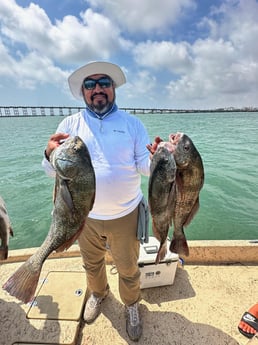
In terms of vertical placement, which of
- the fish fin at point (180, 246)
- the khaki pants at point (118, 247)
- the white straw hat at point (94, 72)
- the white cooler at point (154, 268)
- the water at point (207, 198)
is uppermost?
the white straw hat at point (94, 72)

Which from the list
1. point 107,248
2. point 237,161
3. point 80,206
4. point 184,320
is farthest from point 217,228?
point 237,161

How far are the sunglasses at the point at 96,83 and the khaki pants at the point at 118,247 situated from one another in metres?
1.45

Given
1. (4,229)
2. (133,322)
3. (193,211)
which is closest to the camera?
(193,211)

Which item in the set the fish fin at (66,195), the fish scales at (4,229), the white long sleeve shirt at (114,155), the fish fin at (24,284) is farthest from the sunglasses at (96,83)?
the fish fin at (24,284)

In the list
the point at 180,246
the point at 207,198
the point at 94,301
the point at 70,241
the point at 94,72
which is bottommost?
the point at 207,198

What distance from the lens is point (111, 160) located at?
7.86ft

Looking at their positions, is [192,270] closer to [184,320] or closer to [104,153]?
[184,320]

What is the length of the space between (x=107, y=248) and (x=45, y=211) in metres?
7.08

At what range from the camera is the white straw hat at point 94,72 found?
8.23 ft

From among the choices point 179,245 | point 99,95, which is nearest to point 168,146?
point 179,245

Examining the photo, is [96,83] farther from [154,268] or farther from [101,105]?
[154,268]

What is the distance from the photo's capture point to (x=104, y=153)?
7.85 ft

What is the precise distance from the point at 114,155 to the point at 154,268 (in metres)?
1.85

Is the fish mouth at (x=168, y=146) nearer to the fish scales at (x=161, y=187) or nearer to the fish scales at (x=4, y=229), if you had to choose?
the fish scales at (x=161, y=187)
